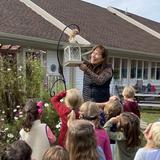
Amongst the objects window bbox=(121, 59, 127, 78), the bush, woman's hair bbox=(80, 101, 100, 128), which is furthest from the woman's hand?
window bbox=(121, 59, 127, 78)

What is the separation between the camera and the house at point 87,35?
17438 mm

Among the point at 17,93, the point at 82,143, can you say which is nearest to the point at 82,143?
the point at 82,143

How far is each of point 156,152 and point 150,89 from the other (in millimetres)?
23000

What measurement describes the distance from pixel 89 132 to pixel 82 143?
115mm

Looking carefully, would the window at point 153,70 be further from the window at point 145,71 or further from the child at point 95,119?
the child at point 95,119

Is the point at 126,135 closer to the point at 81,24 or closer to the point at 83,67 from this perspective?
the point at 83,67

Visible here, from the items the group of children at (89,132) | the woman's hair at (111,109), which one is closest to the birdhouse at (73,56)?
the woman's hair at (111,109)

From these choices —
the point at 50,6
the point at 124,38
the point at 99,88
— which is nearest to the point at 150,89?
the point at 124,38

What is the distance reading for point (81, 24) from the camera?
923 inches

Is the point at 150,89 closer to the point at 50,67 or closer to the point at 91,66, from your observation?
the point at 50,67

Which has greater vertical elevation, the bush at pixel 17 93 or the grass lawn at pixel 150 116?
the bush at pixel 17 93

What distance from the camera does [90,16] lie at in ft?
90.1

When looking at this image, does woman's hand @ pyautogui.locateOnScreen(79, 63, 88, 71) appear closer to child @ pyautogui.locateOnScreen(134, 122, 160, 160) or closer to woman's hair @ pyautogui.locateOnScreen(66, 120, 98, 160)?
child @ pyautogui.locateOnScreen(134, 122, 160, 160)

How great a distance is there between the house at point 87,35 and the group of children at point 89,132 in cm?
654
